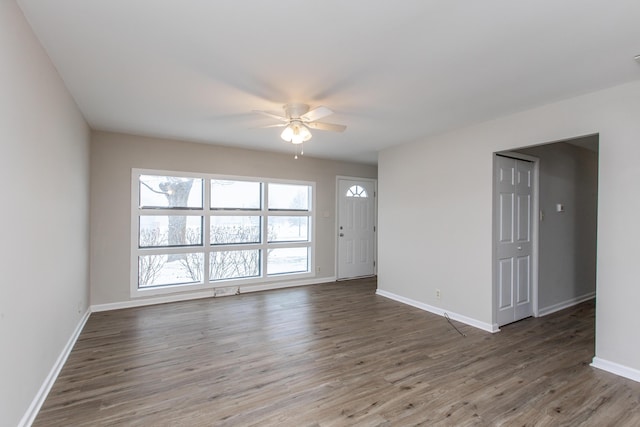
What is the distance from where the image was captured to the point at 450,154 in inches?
159

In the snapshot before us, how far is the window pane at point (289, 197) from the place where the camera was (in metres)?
5.53

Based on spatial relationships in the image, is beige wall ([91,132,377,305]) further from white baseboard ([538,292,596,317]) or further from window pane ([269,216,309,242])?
white baseboard ([538,292,596,317])

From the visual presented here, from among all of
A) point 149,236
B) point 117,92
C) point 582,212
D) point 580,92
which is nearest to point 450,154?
point 580,92

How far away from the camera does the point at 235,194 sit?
5.18m

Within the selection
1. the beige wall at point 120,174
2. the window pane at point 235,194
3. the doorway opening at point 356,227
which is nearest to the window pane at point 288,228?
the window pane at point 235,194

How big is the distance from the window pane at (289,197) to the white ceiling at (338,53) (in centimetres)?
225

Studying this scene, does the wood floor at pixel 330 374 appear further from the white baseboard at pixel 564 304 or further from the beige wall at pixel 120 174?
the beige wall at pixel 120 174

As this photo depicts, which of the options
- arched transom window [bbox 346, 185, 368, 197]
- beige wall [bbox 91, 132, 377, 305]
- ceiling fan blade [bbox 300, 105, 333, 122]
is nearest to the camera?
ceiling fan blade [bbox 300, 105, 333, 122]

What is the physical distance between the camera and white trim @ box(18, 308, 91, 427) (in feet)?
6.24

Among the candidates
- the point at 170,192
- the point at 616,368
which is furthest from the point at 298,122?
the point at 616,368

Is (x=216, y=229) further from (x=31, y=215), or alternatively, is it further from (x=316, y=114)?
(x=31, y=215)

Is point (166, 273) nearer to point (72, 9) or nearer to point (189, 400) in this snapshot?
point (189, 400)

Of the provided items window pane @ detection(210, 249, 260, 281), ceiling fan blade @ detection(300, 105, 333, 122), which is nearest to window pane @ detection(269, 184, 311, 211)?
window pane @ detection(210, 249, 260, 281)

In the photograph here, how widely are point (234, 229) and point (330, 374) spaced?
3.20 m
